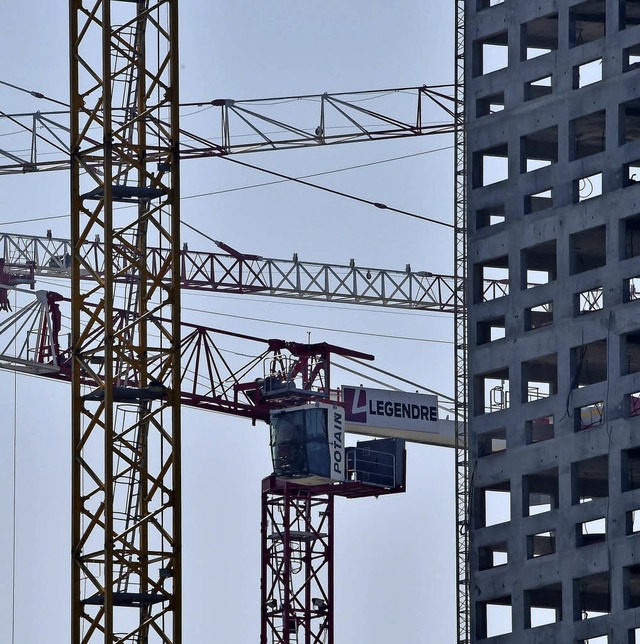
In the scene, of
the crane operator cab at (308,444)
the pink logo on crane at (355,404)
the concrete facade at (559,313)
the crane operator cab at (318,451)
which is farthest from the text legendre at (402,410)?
the concrete facade at (559,313)

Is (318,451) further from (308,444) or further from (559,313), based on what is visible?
(559,313)

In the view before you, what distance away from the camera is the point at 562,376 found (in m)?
91.6

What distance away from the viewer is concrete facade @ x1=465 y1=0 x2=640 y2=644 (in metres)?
89.3

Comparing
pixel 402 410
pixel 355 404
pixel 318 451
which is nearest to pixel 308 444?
pixel 318 451

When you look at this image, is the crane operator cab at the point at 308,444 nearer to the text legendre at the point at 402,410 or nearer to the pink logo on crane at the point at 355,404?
the pink logo on crane at the point at 355,404

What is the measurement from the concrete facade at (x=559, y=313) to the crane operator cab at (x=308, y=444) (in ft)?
60.6

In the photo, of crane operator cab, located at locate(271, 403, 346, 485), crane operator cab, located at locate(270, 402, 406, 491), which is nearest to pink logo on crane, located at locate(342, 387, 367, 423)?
crane operator cab, located at locate(270, 402, 406, 491)

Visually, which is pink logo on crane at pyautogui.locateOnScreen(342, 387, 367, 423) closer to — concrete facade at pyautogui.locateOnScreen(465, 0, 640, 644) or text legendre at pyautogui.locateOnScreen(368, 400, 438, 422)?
text legendre at pyautogui.locateOnScreen(368, 400, 438, 422)

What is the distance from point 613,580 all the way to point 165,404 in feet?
60.8

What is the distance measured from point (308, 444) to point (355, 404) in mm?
9993

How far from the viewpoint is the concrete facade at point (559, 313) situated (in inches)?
3516

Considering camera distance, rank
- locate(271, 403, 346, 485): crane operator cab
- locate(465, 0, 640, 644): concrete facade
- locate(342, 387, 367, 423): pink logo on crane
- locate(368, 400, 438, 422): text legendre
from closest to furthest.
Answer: locate(465, 0, 640, 644): concrete facade → locate(271, 403, 346, 485): crane operator cab → locate(342, 387, 367, 423): pink logo on crane → locate(368, 400, 438, 422): text legendre

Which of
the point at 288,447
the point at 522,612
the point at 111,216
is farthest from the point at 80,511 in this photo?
the point at 288,447

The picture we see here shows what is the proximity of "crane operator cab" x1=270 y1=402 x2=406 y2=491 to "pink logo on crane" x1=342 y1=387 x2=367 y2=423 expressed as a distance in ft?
19.0
